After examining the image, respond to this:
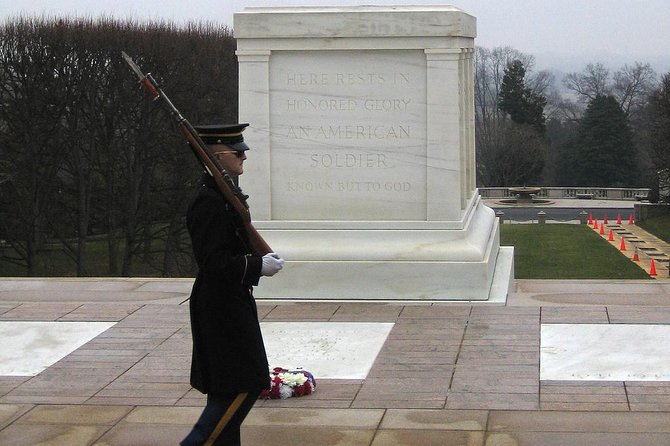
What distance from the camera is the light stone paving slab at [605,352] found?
22.3 ft

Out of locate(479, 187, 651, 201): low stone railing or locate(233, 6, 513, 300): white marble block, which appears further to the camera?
locate(479, 187, 651, 201): low stone railing

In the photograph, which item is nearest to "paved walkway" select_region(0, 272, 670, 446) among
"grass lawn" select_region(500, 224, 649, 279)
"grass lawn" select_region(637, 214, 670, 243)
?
"grass lawn" select_region(500, 224, 649, 279)

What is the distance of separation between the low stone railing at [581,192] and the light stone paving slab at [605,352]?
58.8m

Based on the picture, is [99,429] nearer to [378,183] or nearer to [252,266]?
[252,266]

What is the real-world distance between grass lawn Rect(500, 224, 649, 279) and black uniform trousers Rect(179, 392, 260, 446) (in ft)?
78.7

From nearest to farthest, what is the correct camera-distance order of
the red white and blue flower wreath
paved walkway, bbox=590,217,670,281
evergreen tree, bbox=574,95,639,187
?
the red white and blue flower wreath < paved walkway, bbox=590,217,670,281 < evergreen tree, bbox=574,95,639,187

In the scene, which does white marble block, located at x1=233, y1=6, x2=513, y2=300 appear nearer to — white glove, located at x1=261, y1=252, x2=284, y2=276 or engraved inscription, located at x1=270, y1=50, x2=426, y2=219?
engraved inscription, located at x1=270, y1=50, x2=426, y2=219

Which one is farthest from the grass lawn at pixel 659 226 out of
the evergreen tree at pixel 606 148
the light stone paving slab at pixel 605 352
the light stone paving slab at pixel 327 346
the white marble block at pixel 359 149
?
the light stone paving slab at pixel 327 346

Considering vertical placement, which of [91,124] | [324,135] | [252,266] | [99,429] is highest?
[91,124]

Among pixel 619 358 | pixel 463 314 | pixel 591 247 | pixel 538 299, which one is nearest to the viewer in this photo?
pixel 619 358

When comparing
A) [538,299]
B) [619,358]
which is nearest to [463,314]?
[538,299]

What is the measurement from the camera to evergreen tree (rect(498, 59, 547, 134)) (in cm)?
7419

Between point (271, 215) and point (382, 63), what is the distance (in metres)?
1.50

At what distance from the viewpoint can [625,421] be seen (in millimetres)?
5820
